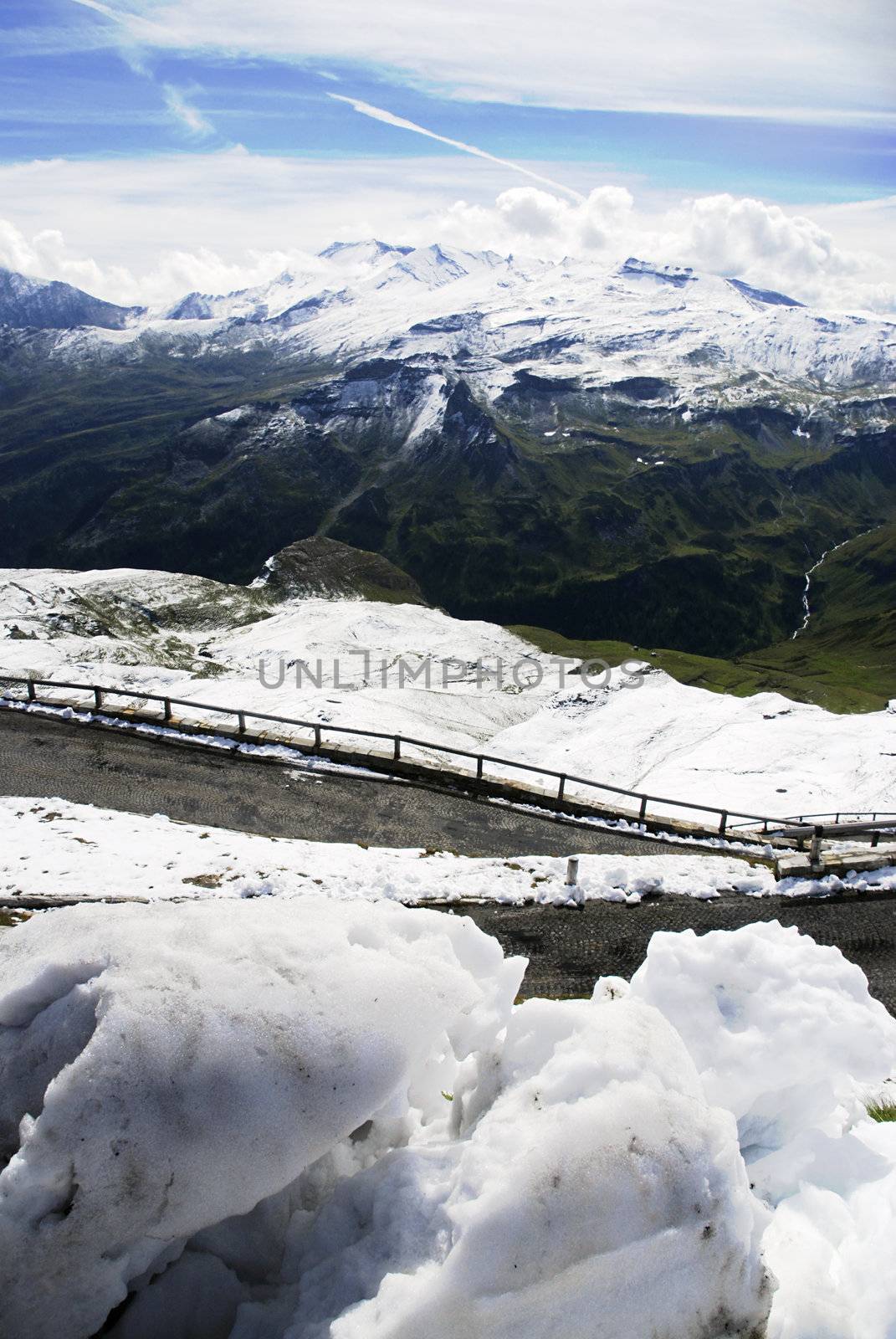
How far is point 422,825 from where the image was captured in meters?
19.3

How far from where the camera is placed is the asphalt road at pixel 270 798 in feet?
61.4

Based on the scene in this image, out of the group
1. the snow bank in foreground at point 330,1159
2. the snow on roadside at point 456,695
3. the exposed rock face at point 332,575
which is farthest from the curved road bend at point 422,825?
the exposed rock face at point 332,575

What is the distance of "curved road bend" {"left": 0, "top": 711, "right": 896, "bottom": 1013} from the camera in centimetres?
1402

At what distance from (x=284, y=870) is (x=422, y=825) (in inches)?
190

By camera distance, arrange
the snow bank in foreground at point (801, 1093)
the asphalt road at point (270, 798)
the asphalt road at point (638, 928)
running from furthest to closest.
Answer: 1. the asphalt road at point (270, 798)
2. the asphalt road at point (638, 928)
3. the snow bank in foreground at point (801, 1093)

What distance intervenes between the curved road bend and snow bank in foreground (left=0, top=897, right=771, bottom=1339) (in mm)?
7733

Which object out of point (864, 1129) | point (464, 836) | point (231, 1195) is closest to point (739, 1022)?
point (864, 1129)

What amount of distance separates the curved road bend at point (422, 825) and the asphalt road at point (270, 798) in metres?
0.04

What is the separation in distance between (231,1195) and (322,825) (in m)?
13.9

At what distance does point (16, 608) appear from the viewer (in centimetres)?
11781

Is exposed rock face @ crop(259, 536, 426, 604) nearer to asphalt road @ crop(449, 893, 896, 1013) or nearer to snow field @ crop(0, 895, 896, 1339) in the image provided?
asphalt road @ crop(449, 893, 896, 1013)

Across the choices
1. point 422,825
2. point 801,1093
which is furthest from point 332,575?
point 801,1093

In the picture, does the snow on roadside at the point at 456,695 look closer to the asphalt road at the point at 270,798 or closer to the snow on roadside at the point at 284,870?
the asphalt road at the point at 270,798

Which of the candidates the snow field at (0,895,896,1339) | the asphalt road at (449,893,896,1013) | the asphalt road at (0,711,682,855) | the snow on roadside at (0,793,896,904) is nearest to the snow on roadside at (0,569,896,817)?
the asphalt road at (0,711,682,855)
